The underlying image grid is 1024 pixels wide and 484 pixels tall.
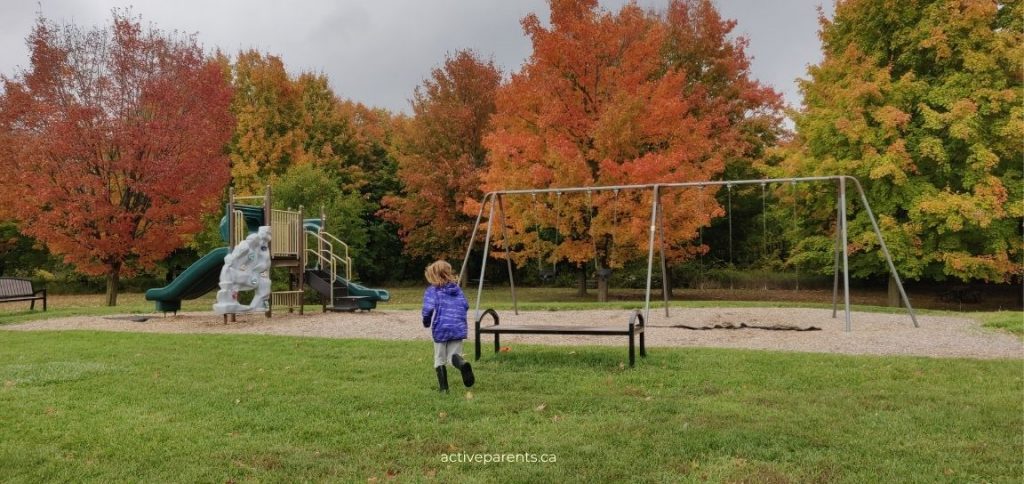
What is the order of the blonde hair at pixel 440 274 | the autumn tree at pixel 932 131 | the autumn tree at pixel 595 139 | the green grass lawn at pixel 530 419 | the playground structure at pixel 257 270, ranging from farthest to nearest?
the autumn tree at pixel 595 139, the autumn tree at pixel 932 131, the playground structure at pixel 257 270, the blonde hair at pixel 440 274, the green grass lawn at pixel 530 419

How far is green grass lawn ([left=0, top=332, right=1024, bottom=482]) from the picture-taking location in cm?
418

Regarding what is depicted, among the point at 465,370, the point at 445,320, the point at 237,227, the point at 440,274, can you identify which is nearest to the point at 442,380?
the point at 465,370

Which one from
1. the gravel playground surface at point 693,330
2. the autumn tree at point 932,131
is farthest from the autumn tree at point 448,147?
the autumn tree at point 932,131

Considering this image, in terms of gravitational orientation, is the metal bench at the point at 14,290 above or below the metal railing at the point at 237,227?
below

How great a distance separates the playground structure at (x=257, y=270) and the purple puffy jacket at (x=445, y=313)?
881 cm

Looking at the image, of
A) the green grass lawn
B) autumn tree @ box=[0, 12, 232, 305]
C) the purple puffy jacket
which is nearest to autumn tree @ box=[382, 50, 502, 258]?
autumn tree @ box=[0, 12, 232, 305]

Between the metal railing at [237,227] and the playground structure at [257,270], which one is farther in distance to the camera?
the metal railing at [237,227]

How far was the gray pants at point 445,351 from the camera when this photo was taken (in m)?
6.48

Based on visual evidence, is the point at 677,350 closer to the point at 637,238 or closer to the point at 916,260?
the point at 637,238

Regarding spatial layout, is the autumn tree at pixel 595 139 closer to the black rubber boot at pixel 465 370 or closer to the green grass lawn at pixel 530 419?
the green grass lawn at pixel 530 419

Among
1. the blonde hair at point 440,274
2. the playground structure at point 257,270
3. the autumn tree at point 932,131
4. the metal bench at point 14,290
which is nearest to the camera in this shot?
the blonde hair at point 440,274

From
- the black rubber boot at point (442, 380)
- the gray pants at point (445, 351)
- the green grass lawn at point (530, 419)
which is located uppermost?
the gray pants at point (445, 351)

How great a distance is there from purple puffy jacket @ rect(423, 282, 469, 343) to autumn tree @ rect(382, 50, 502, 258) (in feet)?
63.5

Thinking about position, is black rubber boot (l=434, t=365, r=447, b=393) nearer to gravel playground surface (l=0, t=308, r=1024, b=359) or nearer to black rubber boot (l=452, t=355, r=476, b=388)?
black rubber boot (l=452, t=355, r=476, b=388)
